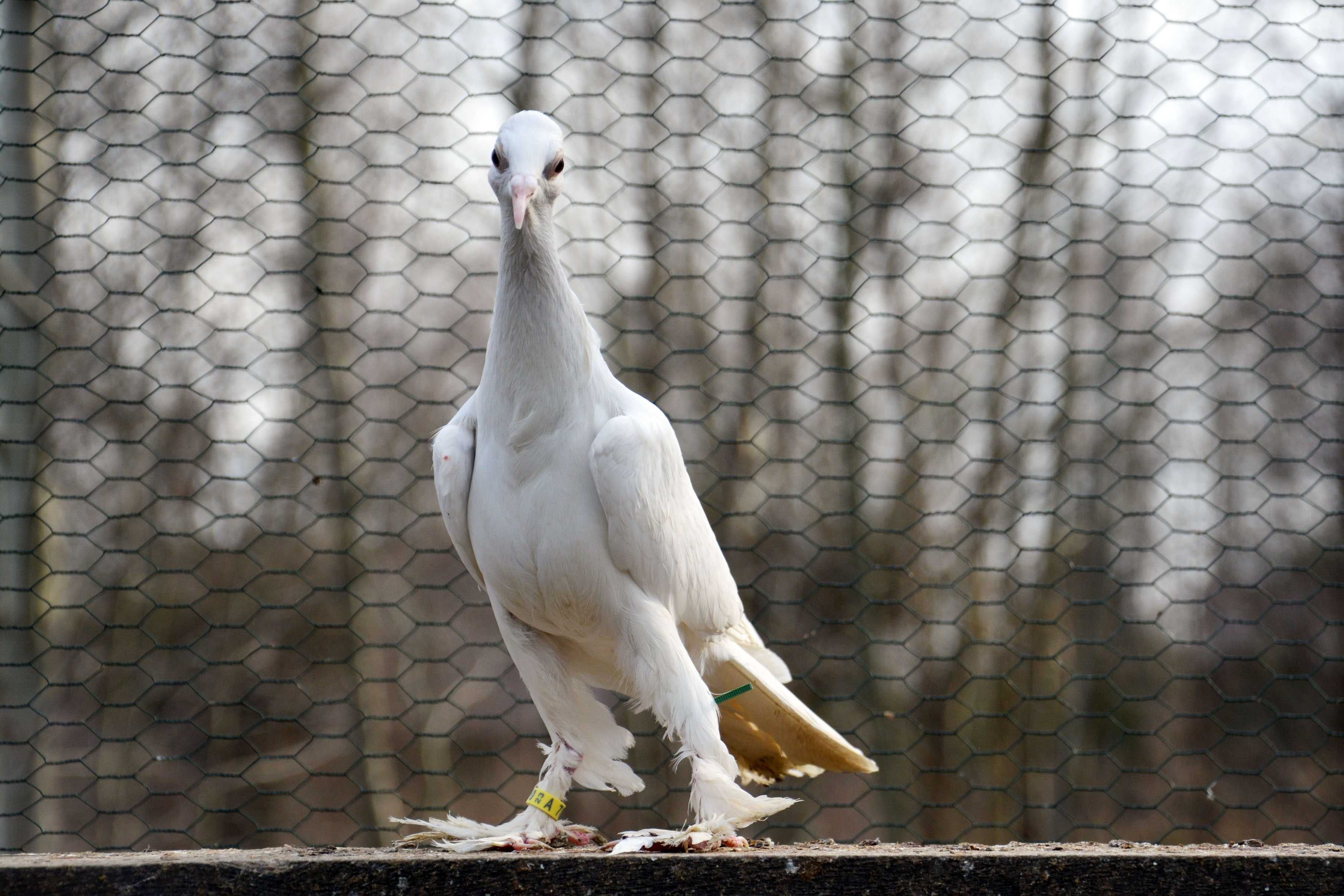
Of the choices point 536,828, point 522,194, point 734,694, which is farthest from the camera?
point 734,694

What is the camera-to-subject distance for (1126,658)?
225 cm

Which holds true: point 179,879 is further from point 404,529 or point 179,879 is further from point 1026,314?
point 1026,314

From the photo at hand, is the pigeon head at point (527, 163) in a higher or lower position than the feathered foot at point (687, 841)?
higher

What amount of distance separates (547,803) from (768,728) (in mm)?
300

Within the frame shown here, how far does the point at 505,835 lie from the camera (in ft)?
3.18

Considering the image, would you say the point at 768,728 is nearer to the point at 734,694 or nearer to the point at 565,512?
the point at 734,694

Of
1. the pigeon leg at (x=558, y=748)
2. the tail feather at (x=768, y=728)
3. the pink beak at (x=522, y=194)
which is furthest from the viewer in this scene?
the tail feather at (x=768, y=728)

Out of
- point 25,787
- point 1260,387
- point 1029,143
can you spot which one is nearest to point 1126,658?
point 1260,387

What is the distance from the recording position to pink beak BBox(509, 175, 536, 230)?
88 centimetres

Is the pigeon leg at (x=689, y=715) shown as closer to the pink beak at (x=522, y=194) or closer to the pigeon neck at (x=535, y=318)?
the pigeon neck at (x=535, y=318)

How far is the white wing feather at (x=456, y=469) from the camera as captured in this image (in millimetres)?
1042

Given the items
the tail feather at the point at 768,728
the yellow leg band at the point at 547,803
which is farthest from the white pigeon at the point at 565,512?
the tail feather at the point at 768,728

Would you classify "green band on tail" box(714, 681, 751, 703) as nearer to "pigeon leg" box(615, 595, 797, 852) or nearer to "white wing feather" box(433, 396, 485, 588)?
"pigeon leg" box(615, 595, 797, 852)

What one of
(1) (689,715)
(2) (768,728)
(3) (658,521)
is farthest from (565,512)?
(2) (768,728)
